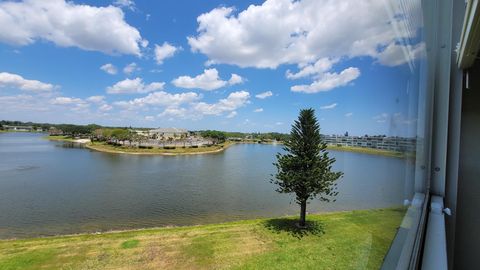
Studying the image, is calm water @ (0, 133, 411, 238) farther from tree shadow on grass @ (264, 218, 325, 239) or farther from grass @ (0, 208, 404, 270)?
grass @ (0, 208, 404, 270)

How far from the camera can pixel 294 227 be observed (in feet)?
18.0

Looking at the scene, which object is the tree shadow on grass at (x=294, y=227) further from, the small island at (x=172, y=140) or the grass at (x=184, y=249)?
the small island at (x=172, y=140)

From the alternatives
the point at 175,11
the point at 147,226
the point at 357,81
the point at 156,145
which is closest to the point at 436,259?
the point at 357,81

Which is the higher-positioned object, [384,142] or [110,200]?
[384,142]

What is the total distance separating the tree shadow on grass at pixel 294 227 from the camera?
505 centimetres

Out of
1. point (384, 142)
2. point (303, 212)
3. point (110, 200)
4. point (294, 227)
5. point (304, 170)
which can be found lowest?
point (110, 200)

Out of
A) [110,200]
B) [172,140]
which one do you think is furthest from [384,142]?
[172,140]

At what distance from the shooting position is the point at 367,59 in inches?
27.0

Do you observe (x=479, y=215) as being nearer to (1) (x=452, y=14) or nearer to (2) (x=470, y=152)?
(2) (x=470, y=152)

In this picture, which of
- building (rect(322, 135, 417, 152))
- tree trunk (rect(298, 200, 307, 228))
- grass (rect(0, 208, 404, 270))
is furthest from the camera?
tree trunk (rect(298, 200, 307, 228))

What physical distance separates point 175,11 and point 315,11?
82 cm

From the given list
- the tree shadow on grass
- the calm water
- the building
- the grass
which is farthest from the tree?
the building

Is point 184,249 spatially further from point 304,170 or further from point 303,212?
point 304,170

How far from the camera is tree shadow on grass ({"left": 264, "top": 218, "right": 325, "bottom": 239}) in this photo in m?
5.05
